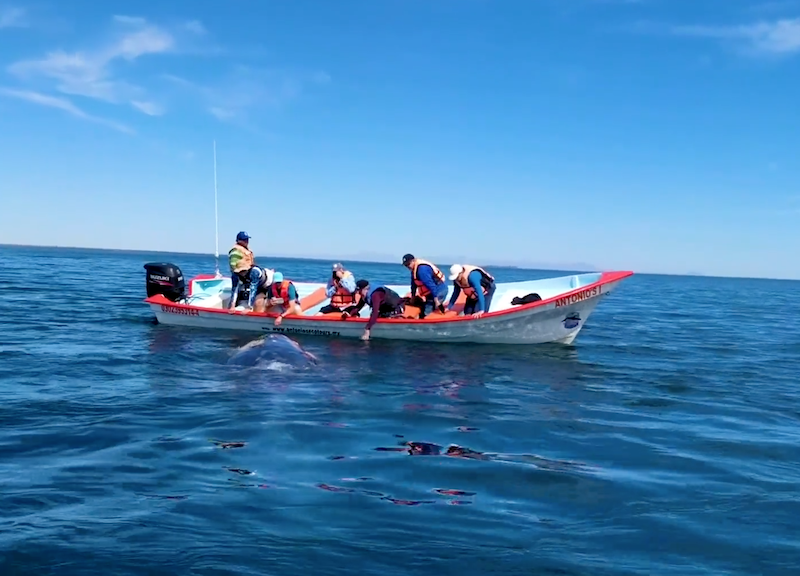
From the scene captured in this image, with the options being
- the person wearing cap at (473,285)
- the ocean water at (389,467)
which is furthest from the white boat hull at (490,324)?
the ocean water at (389,467)

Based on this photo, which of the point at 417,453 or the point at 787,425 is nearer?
the point at 417,453

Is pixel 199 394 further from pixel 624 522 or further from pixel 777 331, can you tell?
pixel 777 331

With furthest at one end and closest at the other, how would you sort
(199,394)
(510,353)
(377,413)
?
(510,353) < (199,394) < (377,413)

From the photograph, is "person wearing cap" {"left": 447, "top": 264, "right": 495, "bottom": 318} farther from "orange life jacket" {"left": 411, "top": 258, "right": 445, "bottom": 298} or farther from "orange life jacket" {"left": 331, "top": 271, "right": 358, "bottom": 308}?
"orange life jacket" {"left": 331, "top": 271, "right": 358, "bottom": 308}

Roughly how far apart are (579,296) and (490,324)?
2.00 metres

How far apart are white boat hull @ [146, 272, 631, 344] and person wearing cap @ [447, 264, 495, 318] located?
43 cm

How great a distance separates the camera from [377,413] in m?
9.23

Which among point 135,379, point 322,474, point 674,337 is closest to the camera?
point 322,474

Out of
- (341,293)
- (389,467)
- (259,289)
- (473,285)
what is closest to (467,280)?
(473,285)

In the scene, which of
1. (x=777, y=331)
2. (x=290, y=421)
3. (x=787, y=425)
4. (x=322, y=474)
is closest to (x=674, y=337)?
(x=777, y=331)

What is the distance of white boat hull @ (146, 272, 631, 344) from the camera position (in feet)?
50.0

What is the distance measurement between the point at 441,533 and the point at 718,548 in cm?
201

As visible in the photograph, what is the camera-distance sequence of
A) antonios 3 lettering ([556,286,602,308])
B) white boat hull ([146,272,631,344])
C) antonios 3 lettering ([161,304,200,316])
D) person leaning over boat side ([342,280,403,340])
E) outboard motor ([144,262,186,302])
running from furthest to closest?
1. outboard motor ([144,262,186,302])
2. antonios 3 lettering ([161,304,200,316])
3. person leaning over boat side ([342,280,403,340])
4. white boat hull ([146,272,631,344])
5. antonios 3 lettering ([556,286,602,308])

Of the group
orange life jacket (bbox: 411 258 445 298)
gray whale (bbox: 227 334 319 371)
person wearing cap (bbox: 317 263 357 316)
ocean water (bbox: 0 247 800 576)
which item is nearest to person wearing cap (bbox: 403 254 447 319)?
orange life jacket (bbox: 411 258 445 298)
